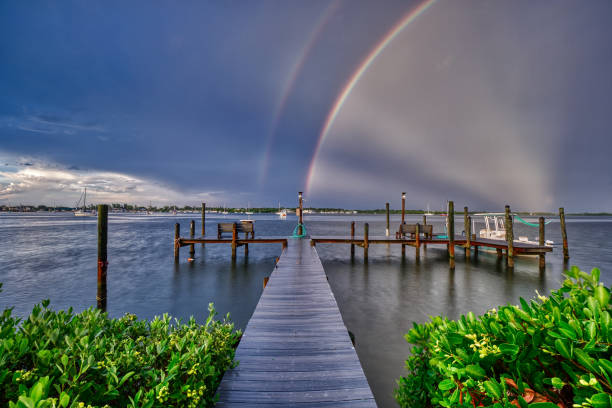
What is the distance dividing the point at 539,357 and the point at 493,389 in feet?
1.60

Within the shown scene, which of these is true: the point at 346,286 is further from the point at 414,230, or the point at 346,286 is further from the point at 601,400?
the point at 601,400

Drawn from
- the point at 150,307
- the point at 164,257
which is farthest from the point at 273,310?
the point at 164,257

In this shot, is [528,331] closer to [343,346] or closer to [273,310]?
[343,346]

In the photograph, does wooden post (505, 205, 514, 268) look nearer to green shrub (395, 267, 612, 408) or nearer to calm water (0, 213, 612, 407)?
calm water (0, 213, 612, 407)

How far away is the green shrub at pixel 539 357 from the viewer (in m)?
1.17

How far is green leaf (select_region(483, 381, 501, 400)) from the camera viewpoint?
50.1 inches

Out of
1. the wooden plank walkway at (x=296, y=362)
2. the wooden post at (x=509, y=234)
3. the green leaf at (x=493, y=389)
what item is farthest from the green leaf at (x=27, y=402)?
the wooden post at (x=509, y=234)

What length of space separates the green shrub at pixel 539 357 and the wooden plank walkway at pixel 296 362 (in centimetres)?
137

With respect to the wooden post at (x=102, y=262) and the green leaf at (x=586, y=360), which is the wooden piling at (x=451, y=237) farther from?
the wooden post at (x=102, y=262)

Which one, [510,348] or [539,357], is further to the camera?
[539,357]

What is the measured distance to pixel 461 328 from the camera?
71.8 inches

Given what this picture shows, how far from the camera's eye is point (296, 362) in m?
3.45

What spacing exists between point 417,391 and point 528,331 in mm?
1442

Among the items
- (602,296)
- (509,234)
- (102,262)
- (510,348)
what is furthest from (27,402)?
(509,234)
